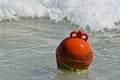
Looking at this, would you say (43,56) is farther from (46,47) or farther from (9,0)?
(9,0)

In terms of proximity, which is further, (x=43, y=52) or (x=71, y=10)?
(x=71, y=10)

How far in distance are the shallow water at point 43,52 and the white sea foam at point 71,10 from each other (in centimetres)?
51

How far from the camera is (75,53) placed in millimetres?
4285

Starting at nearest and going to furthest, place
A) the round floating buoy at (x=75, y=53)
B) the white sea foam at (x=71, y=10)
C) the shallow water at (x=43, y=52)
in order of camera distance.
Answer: the round floating buoy at (x=75, y=53), the shallow water at (x=43, y=52), the white sea foam at (x=71, y=10)

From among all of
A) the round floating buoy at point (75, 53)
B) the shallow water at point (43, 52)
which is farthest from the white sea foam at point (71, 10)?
the round floating buoy at point (75, 53)

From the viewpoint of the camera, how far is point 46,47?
18.0 feet

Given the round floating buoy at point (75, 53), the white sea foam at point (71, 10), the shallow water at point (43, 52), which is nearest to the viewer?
the round floating buoy at point (75, 53)

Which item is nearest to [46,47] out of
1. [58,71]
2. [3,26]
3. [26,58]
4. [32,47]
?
[32,47]

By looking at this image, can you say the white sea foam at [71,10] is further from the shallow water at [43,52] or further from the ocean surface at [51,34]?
the shallow water at [43,52]

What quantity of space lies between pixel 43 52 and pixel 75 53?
40.7 inches

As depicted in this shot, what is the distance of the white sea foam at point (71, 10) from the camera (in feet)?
25.0

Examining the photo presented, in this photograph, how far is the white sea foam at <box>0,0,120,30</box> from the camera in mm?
7613

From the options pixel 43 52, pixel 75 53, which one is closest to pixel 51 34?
pixel 43 52

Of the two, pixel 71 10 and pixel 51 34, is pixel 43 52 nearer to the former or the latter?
pixel 51 34
